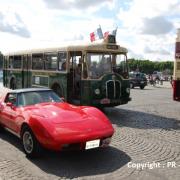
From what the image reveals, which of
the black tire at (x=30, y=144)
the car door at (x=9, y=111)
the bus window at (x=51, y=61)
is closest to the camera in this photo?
the black tire at (x=30, y=144)

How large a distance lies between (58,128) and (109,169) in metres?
1.23

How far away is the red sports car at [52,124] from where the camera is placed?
6.64 meters

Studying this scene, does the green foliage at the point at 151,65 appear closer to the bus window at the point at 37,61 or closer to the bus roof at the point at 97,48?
the bus window at the point at 37,61

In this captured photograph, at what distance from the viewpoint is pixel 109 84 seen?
13250 mm

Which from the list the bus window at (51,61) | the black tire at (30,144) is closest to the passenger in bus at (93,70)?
the bus window at (51,61)

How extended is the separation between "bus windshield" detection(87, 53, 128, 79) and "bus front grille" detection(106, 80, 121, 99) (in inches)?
19.0

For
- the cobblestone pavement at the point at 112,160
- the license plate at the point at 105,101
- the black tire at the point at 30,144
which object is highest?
the license plate at the point at 105,101

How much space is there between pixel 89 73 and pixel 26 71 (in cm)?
636

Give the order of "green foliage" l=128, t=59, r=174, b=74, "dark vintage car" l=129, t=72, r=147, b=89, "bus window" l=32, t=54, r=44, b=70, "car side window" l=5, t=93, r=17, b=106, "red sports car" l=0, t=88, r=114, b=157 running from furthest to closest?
1. "green foliage" l=128, t=59, r=174, b=74
2. "dark vintage car" l=129, t=72, r=147, b=89
3. "bus window" l=32, t=54, r=44, b=70
4. "car side window" l=5, t=93, r=17, b=106
5. "red sports car" l=0, t=88, r=114, b=157

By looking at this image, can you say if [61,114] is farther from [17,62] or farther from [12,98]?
[17,62]

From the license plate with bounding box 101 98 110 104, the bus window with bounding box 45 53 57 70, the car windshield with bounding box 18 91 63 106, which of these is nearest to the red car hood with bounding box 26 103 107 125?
the car windshield with bounding box 18 91 63 106

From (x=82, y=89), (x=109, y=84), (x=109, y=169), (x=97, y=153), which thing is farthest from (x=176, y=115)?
(x=109, y=169)

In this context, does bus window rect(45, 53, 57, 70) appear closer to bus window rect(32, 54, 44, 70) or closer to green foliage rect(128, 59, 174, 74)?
bus window rect(32, 54, 44, 70)

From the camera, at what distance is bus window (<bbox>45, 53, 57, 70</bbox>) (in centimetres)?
1511
